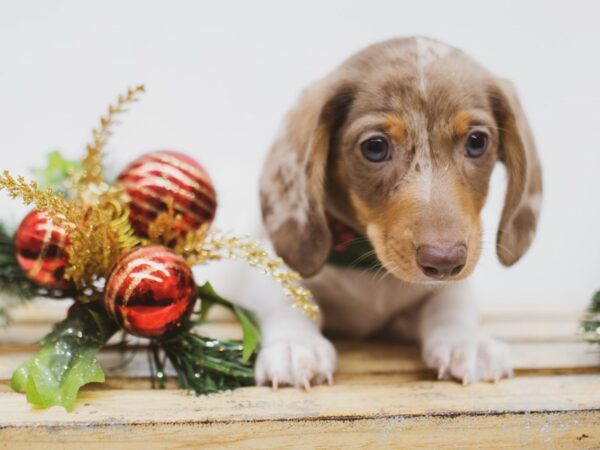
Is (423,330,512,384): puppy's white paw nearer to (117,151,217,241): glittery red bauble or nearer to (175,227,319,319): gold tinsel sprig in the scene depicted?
(175,227,319,319): gold tinsel sprig

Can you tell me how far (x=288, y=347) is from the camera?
78.2 inches

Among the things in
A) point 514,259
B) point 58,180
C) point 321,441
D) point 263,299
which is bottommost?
point 321,441

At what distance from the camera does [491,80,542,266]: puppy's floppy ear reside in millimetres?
2135

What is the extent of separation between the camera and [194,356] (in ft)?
6.48

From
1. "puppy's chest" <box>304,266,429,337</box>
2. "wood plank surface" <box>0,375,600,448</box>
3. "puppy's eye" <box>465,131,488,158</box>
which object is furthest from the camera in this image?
"puppy's chest" <box>304,266,429,337</box>

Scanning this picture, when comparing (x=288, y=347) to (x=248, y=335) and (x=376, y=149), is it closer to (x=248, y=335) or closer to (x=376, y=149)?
(x=248, y=335)

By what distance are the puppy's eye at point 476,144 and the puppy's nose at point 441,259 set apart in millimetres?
322

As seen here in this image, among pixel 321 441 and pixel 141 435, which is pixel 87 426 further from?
pixel 321 441

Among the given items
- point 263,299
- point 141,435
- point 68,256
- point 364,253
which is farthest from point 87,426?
point 364,253

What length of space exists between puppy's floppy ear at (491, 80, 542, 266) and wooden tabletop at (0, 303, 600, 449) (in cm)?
38

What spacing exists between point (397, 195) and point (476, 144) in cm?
28

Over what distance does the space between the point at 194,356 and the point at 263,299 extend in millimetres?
373

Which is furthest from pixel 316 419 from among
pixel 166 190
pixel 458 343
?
pixel 166 190

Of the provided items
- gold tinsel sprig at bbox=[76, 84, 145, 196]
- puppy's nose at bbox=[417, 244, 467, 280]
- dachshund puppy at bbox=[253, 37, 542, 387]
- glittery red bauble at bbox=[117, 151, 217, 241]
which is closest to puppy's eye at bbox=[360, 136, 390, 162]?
dachshund puppy at bbox=[253, 37, 542, 387]
